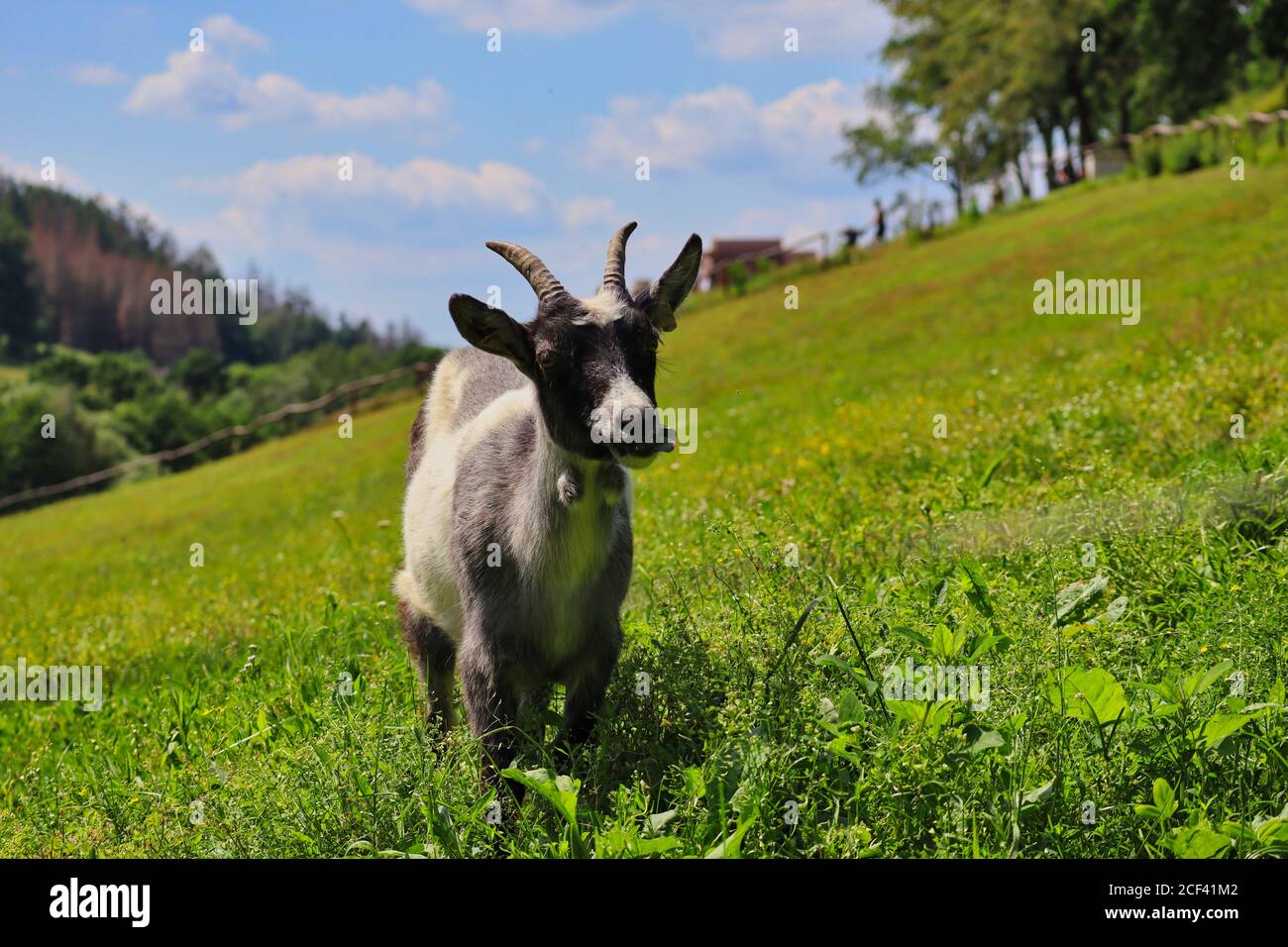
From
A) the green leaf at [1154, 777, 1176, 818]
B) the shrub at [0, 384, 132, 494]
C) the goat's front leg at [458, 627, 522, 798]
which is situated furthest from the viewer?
the shrub at [0, 384, 132, 494]

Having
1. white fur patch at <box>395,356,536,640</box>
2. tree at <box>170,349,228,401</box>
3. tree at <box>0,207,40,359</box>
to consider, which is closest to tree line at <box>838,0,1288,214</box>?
white fur patch at <box>395,356,536,640</box>

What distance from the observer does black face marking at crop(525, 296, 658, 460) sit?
14.4ft

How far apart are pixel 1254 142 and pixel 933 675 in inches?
1295

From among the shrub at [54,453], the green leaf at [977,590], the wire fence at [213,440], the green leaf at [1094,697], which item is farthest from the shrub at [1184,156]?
the shrub at [54,453]

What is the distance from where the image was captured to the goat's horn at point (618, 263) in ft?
15.5

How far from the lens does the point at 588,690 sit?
5.04 m

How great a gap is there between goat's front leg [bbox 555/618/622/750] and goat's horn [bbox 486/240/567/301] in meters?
1.51

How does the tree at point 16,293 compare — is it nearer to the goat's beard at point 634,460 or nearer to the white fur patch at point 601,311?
the white fur patch at point 601,311

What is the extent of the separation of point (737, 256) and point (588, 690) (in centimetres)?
6155

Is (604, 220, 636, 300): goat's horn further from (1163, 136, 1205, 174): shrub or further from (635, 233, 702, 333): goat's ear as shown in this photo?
(1163, 136, 1205, 174): shrub

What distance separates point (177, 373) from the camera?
109 m

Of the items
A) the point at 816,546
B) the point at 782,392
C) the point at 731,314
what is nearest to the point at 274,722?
the point at 816,546

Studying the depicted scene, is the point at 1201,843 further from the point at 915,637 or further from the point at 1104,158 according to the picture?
the point at 1104,158

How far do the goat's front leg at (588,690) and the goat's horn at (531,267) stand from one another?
1511 millimetres
